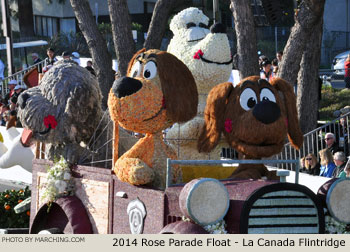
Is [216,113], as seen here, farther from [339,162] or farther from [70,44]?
[70,44]

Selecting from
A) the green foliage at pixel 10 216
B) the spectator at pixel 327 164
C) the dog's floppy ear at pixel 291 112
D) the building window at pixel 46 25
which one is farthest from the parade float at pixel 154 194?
the building window at pixel 46 25

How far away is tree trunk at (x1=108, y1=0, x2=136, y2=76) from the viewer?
13.0 metres

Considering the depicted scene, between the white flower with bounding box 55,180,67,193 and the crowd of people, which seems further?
the crowd of people

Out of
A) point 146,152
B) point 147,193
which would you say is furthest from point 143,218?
point 146,152

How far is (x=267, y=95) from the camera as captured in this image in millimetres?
6582

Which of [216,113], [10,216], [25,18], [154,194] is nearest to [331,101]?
[10,216]

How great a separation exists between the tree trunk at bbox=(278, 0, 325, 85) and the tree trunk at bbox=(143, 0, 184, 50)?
2817mm

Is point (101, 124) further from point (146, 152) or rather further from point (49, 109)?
point (146, 152)

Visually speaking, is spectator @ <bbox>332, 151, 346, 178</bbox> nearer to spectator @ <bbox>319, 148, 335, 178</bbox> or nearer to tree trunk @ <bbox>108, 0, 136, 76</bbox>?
spectator @ <bbox>319, 148, 335, 178</bbox>

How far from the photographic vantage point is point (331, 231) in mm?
5621

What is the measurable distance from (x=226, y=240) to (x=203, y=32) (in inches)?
171

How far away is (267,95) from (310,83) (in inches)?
269

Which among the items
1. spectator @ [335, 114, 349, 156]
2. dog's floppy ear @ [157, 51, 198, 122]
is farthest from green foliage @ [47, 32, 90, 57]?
dog's floppy ear @ [157, 51, 198, 122]

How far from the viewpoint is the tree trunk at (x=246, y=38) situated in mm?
11445
